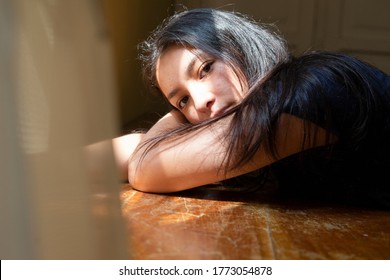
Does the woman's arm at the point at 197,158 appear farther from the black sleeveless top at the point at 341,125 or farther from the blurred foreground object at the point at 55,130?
the blurred foreground object at the point at 55,130

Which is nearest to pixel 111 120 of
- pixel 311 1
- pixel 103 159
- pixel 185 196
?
pixel 103 159

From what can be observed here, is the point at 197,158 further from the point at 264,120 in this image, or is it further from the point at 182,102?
the point at 182,102

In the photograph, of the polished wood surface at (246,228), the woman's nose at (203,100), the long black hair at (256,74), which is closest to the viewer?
the polished wood surface at (246,228)

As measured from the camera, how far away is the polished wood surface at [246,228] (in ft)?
2.52

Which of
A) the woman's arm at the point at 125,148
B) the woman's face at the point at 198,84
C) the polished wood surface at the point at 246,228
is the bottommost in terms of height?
the polished wood surface at the point at 246,228

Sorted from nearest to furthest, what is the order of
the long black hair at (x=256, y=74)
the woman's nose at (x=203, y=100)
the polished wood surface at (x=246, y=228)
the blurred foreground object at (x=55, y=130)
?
1. the blurred foreground object at (x=55, y=130)
2. the polished wood surface at (x=246, y=228)
3. the long black hair at (x=256, y=74)
4. the woman's nose at (x=203, y=100)

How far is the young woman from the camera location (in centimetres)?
94

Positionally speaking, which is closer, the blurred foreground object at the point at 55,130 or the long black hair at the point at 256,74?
the blurred foreground object at the point at 55,130

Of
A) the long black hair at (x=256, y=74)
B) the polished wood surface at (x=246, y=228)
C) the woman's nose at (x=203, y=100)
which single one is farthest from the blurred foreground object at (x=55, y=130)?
the woman's nose at (x=203, y=100)

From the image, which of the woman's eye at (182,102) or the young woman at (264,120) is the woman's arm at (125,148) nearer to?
the young woman at (264,120)

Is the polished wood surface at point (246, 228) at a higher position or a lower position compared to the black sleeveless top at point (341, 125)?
lower

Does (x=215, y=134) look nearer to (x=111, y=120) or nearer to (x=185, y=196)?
(x=185, y=196)

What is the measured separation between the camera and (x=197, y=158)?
0.98 m

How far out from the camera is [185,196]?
105 cm
